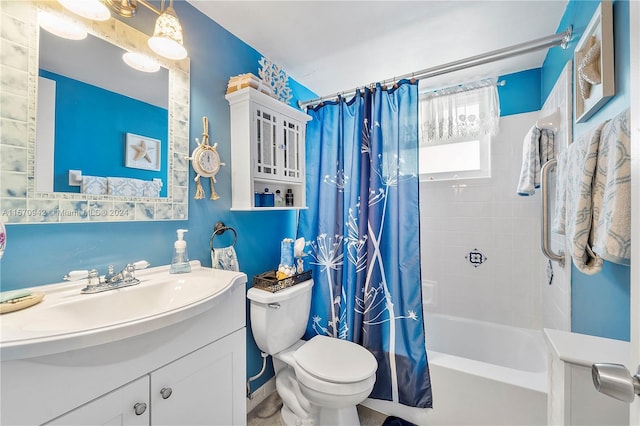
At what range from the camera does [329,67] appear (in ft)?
6.45

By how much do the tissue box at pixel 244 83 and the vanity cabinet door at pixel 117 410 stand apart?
1398mm

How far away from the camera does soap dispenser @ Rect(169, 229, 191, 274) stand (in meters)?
1.23

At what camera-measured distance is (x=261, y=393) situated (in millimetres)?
1799

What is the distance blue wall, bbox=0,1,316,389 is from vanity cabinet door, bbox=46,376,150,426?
0.49 metres

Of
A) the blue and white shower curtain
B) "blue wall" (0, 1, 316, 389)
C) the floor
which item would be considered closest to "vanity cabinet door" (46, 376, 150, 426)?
"blue wall" (0, 1, 316, 389)

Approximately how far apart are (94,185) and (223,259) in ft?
2.12

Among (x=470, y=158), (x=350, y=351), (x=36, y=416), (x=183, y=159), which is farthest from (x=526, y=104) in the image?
(x=36, y=416)

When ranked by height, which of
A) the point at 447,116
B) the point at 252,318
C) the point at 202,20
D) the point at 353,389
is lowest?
the point at 353,389

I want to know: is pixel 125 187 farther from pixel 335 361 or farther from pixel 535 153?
pixel 535 153

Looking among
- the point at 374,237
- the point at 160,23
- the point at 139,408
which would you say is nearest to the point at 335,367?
the point at 374,237

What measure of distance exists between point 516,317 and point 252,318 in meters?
1.97

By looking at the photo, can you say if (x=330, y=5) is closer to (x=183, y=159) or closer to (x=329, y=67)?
(x=329, y=67)

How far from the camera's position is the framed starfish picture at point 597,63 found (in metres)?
0.89

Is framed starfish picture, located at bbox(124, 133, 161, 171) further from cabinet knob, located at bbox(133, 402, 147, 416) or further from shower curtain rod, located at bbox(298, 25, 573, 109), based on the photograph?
shower curtain rod, located at bbox(298, 25, 573, 109)
